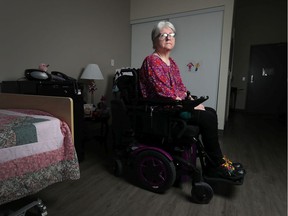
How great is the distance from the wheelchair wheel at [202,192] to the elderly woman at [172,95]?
12cm

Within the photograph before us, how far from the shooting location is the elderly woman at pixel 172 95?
1249mm

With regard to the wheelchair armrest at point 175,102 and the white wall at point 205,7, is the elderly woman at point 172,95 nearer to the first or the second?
the wheelchair armrest at point 175,102

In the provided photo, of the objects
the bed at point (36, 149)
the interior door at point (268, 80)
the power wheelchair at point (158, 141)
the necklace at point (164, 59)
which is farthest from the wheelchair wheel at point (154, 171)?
the interior door at point (268, 80)

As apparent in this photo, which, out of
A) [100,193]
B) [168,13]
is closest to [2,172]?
[100,193]

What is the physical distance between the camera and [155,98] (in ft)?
4.20

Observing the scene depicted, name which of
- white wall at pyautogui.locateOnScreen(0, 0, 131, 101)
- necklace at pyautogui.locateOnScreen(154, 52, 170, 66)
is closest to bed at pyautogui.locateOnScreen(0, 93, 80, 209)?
necklace at pyautogui.locateOnScreen(154, 52, 170, 66)

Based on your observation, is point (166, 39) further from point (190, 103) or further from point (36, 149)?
point (36, 149)

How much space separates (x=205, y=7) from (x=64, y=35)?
Answer: 78.4 inches

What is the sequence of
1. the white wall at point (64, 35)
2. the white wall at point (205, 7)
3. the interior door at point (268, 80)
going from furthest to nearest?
the interior door at point (268, 80) < the white wall at point (205, 7) < the white wall at point (64, 35)

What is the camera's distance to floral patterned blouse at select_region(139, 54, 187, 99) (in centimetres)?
127

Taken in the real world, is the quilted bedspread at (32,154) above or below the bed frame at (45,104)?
below

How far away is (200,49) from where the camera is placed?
287 centimetres

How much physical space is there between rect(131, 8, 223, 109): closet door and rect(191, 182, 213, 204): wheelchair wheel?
6.03 feet

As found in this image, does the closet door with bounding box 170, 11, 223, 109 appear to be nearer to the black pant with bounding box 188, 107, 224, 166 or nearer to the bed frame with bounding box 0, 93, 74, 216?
the black pant with bounding box 188, 107, 224, 166
